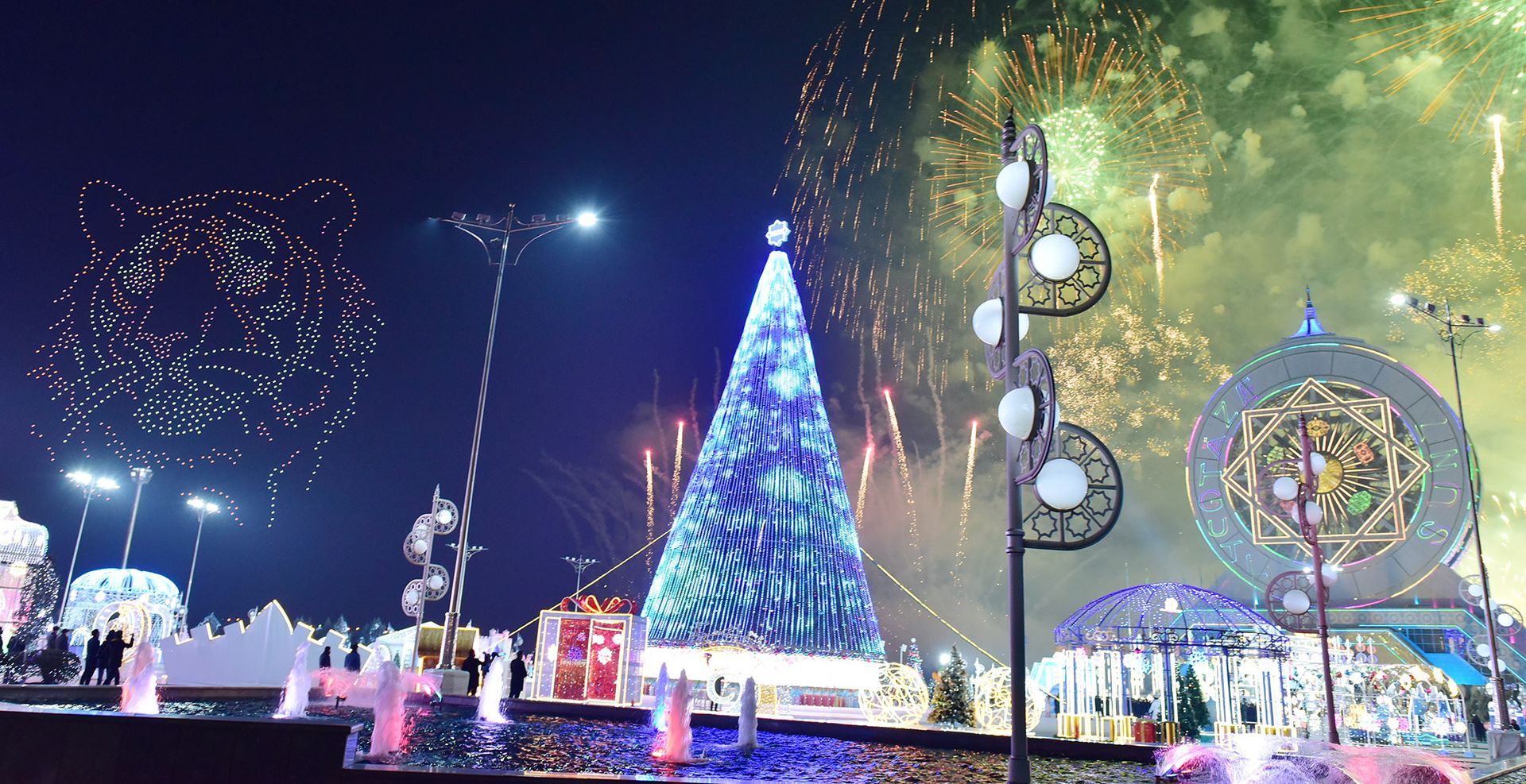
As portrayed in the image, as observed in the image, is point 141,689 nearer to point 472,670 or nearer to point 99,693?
point 99,693

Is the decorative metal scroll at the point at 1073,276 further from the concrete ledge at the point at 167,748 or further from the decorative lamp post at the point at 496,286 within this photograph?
the decorative lamp post at the point at 496,286

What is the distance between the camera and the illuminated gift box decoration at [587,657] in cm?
2141

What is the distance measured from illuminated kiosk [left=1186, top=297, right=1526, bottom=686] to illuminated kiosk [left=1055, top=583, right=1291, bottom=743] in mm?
8108

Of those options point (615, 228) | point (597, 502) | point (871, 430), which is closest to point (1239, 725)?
point (871, 430)

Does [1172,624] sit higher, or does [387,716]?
[1172,624]

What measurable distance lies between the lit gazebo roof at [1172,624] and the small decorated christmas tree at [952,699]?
5.05 m

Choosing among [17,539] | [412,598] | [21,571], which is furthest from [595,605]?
[17,539]

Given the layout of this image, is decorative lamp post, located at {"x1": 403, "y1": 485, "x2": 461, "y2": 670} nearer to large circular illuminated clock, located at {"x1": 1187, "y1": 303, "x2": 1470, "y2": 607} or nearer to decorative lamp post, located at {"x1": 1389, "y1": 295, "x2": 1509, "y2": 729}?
large circular illuminated clock, located at {"x1": 1187, "y1": 303, "x2": 1470, "y2": 607}

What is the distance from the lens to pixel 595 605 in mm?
21844

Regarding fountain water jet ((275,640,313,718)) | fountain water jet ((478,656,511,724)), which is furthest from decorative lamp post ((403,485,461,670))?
fountain water jet ((478,656,511,724))

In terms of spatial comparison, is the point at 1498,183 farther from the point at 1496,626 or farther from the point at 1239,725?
the point at 1239,725

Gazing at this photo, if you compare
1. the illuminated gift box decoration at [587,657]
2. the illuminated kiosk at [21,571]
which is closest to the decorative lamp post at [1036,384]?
the illuminated gift box decoration at [587,657]

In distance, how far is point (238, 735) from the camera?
6492mm

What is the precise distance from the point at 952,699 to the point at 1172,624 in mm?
9037
